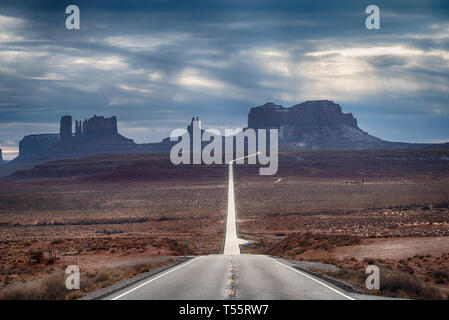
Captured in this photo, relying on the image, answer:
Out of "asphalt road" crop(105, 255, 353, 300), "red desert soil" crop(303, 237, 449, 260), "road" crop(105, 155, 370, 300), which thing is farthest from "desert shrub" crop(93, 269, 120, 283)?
"red desert soil" crop(303, 237, 449, 260)

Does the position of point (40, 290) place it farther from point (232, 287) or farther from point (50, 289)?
point (232, 287)

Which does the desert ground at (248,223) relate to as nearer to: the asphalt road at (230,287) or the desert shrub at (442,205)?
the desert shrub at (442,205)

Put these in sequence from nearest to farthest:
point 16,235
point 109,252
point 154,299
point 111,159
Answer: point 154,299 → point 109,252 → point 16,235 → point 111,159

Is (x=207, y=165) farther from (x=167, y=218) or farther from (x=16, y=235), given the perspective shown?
(x=16, y=235)

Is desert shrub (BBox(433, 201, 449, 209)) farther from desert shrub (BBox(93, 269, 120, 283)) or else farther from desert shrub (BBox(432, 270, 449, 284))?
desert shrub (BBox(93, 269, 120, 283))

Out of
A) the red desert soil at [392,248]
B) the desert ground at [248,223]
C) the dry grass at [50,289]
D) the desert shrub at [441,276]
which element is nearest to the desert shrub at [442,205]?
the desert ground at [248,223]

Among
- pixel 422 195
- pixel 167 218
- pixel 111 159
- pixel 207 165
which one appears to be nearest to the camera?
pixel 167 218

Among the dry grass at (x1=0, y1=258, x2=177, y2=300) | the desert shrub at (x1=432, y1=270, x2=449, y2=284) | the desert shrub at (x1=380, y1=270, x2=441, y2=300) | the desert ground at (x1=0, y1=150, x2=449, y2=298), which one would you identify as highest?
the desert shrub at (x1=380, y1=270, x2=441, y2=300)
